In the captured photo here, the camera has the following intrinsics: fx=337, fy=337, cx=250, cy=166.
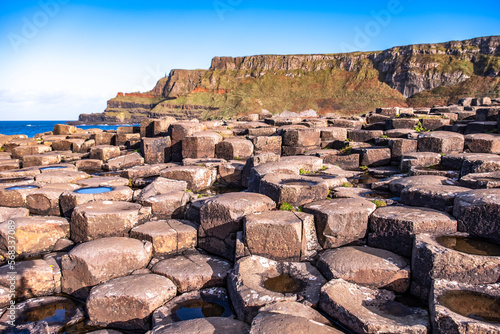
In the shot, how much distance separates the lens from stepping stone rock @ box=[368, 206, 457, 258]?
14.5 feet

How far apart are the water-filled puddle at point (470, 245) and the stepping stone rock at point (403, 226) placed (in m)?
0.16

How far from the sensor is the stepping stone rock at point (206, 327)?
3195mm

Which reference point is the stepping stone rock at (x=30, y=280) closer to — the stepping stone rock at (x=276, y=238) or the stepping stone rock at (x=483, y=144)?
the stepping stone rock at (x=276, y=238)

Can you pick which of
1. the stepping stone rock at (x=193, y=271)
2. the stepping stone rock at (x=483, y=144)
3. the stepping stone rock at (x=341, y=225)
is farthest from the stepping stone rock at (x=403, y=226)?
the stepping stone rock at (x=483, y=144)

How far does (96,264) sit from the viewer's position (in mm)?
4586

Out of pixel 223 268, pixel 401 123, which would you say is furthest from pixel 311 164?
pixel 401 123

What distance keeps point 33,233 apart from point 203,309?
3.34m

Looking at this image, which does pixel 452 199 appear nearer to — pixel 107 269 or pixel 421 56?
pixel 107 269

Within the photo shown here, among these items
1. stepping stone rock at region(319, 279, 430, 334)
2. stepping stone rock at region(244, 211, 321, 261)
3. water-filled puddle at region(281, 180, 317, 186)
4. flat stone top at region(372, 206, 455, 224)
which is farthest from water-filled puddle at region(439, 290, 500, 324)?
water-filled puddle at region(281, 180, 317, 186)

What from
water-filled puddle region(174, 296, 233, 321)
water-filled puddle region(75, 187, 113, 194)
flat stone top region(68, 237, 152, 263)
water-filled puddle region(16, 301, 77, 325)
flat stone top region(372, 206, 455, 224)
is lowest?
water-filled puddle region(16, 301, 77, 325)

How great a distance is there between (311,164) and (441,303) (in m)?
4.99

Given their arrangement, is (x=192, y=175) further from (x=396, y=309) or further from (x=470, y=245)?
(x=470, y=245)

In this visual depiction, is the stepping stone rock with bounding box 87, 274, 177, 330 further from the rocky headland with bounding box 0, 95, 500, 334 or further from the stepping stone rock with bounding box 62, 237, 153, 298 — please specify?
the stepping stone rock with bounding box 62, 237, 153, 298

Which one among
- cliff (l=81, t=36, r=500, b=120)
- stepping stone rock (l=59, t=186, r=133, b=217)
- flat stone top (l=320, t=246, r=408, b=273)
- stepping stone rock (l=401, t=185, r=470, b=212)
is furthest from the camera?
cliff (l=81, t=36, r=500, b=120)
